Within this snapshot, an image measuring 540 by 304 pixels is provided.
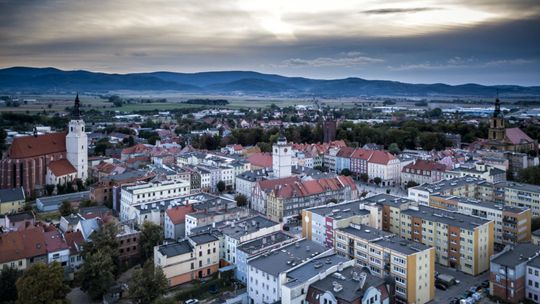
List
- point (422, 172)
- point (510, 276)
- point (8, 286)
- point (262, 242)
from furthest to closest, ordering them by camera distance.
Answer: point (422, 172)
point (262, 242)
point (510, 276)
point (8, 286)

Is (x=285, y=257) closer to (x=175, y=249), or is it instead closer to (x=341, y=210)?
(x=175, y=249)

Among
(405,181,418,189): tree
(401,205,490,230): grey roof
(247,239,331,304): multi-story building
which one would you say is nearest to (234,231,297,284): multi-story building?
(247,239,331,304): multi-story building

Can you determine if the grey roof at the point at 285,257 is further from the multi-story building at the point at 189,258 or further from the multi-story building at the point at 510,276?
the multi-story building at the point at 510,276

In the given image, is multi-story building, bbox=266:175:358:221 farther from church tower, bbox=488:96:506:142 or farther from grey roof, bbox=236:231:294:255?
church tower, bbox=488:96:506:142

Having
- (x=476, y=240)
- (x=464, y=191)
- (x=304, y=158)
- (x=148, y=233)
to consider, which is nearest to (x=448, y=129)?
(x=304, y=158)

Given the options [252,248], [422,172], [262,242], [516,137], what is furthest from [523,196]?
[516,137]
